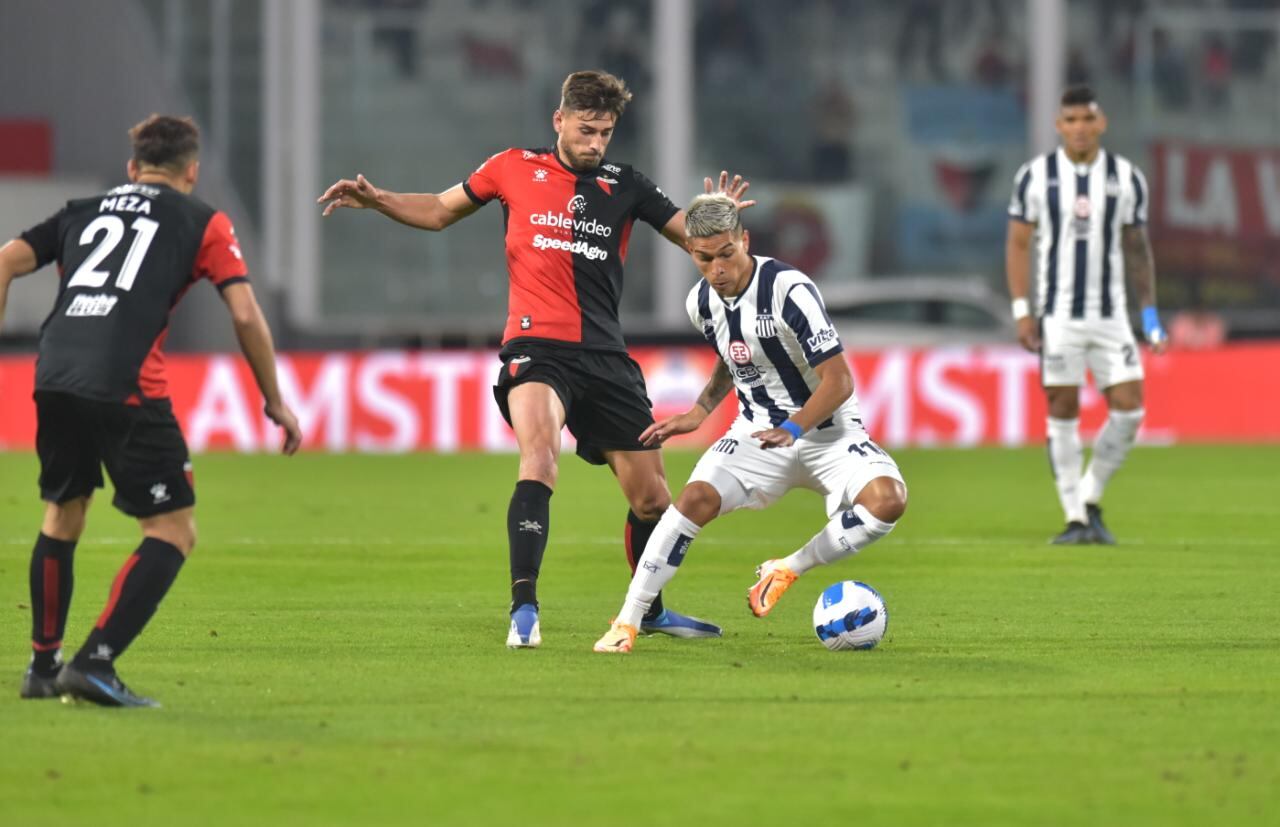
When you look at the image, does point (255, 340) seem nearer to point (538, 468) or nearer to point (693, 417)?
point (538, 468)

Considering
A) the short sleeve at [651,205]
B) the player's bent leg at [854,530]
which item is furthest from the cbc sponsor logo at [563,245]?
the player's bent leg at [854,530]

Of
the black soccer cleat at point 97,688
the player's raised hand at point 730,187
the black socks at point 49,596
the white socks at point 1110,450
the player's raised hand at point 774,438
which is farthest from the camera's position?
the white socks at point 1110,450

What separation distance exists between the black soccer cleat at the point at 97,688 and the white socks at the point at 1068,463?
23.8 feet

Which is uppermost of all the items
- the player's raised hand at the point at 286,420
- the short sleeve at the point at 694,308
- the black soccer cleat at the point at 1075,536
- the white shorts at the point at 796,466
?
the short sleeve at the point at 694,308

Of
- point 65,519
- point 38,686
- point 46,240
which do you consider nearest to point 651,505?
point 65,519

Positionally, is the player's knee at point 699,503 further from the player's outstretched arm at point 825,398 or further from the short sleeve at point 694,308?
the short sleeve at point 694,308

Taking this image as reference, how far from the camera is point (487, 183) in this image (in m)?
8.94

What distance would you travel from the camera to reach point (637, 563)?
907cm

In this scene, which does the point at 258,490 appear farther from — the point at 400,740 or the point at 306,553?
the point at 400,740

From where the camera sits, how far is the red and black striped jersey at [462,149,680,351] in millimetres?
8719

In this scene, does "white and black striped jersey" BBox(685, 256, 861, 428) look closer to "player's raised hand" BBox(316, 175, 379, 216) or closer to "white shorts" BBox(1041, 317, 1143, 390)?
"player's raised hand" BBox(316, 175, 379, 216)

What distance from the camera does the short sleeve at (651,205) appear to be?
29.2 feet

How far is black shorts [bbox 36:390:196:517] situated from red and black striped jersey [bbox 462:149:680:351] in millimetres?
2133

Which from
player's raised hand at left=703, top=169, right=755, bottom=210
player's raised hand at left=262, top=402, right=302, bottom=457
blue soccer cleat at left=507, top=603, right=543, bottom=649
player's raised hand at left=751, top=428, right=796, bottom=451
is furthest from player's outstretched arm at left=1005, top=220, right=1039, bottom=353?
player's raised hand at left=262, top=402, right=302, bottom=457
